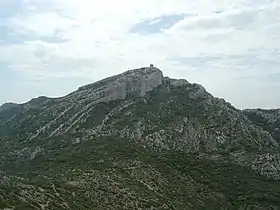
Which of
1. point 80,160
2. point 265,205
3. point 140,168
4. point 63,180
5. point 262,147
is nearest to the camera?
point 63,180

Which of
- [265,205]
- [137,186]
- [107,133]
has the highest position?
[107,133]

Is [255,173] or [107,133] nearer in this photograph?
[255,173]

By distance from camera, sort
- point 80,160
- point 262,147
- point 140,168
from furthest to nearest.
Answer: point 262,147 < point 80,160 < point 140,168

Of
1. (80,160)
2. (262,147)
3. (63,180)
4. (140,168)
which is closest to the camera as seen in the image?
(63,180)

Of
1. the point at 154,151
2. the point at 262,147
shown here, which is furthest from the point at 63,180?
the point at 262,147

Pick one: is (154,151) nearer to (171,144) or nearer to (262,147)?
(171,144)

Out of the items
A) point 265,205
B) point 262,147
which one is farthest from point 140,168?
point 262,147

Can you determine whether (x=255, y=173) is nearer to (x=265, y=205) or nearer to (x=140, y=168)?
(x=265, y=205)

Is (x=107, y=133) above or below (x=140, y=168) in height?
above

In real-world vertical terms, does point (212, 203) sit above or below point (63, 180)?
below
